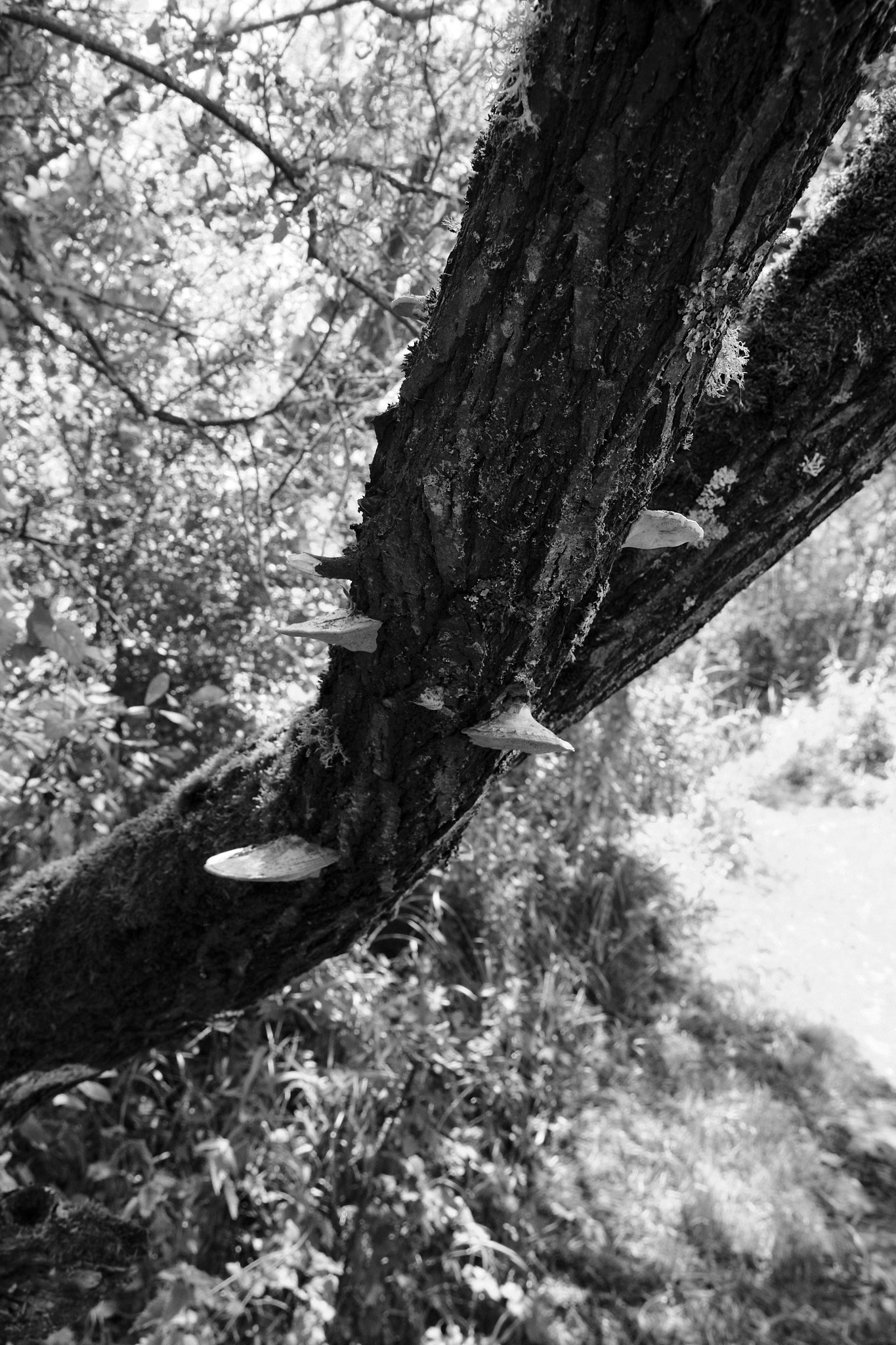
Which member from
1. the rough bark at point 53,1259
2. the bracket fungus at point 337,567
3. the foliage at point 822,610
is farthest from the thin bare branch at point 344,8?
the foliage at point 822,610

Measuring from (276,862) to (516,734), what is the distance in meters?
0.43

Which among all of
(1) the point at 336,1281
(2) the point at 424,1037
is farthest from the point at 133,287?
(1) the point at 336,1281

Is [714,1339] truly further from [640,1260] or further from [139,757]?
[139,757]

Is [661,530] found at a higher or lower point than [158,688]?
higher

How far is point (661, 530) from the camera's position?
1022 mm

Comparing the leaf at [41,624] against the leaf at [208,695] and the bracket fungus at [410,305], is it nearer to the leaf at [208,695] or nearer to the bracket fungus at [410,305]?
the leaf at [208,695]

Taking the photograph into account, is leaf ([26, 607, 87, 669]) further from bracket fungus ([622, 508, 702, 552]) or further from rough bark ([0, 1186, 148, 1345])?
bracket fungus ([622, 508, 702, 552])

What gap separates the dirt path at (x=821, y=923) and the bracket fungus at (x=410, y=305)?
4258mm

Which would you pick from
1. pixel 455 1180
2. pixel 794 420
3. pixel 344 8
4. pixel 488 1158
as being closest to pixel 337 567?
pixel 794 420

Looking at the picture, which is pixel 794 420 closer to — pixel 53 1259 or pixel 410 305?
pixel 410 305

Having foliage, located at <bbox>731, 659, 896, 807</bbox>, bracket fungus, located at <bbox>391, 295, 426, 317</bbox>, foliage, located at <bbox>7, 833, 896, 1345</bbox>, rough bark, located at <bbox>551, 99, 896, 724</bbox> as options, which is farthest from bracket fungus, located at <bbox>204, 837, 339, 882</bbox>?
foliage, located at <bbox>731, 659, 896, 807</bbox>

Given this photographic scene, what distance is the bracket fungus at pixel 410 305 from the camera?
108 cm

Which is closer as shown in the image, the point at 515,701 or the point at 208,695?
the point at 515,701

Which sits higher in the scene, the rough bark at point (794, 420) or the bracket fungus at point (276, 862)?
the rough bark at point (794, 420)
